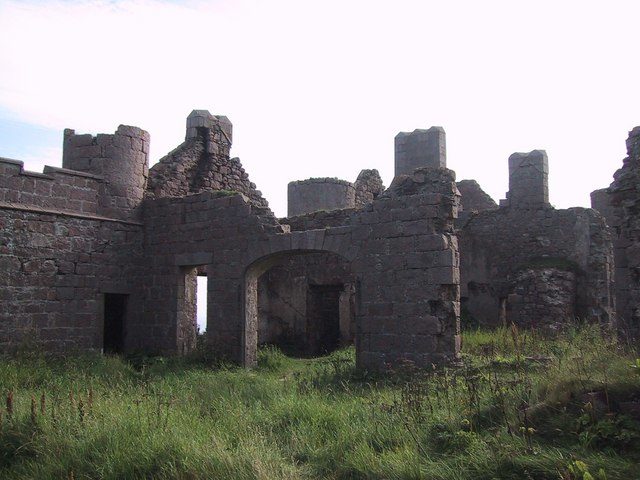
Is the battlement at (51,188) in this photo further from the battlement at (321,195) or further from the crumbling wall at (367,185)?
the crumbling wall at (367,185)

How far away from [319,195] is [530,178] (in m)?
5.56

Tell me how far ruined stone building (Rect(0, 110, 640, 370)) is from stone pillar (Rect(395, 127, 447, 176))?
3 cm

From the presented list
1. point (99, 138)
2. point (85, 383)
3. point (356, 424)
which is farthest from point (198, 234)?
point (356, 424)

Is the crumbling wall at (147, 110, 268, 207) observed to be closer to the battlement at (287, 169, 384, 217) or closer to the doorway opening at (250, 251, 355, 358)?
the doorway opening at (250, 251, 355, 358)

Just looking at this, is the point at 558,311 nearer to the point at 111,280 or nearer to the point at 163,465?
the point at 111,280

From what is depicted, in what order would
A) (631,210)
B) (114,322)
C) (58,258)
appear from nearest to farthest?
(631,210) → (58,258) → (114,322)

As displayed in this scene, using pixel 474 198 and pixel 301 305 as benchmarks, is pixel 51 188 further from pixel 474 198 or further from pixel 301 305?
pixel 474 198

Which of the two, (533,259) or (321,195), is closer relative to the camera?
(533,259)

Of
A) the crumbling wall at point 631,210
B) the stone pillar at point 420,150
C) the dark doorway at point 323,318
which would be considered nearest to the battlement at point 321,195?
the dark doorway at point 323,318

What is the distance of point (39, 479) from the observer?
239 inches

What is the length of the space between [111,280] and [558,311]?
10.0 meters

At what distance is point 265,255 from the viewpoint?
11.9 metres

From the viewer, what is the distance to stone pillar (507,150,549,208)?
1692cm

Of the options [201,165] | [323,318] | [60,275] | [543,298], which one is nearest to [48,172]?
[60,275]
